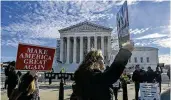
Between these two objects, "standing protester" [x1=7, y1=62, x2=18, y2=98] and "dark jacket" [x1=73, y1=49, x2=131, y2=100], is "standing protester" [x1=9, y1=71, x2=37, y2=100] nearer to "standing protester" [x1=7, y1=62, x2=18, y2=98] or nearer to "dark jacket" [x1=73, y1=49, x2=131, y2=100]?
"dark jacket" [x1=73, y1=49, x2=131, y2=100]

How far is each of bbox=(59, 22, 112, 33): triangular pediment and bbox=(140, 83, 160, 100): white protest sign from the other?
84622 mm

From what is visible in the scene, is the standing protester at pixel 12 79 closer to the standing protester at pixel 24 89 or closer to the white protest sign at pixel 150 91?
the white protest sign at pixel 150 91

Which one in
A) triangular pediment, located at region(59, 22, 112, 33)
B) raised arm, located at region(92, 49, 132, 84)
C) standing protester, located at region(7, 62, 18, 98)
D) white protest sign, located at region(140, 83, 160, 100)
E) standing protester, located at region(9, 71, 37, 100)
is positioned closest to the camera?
raised arm, located at region(92, 49, 132, 84)

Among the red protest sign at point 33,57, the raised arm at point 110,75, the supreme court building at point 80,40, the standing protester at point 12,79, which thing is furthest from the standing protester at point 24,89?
the supreme court building at point 80,40

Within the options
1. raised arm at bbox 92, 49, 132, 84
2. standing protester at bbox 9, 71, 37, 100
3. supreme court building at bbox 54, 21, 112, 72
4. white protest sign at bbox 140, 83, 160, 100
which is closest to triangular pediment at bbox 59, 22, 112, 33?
supreme court building at bbox 54, 21, 112, 72

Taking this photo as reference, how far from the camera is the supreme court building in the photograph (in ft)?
303

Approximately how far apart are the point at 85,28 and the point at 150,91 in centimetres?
8605

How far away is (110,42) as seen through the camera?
9269 centimetres

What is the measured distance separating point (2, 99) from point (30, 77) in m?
10.4

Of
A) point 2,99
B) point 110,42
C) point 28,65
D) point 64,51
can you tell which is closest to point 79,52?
point 64,51

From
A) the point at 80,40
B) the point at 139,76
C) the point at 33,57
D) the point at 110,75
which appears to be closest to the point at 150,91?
the point at 33,57

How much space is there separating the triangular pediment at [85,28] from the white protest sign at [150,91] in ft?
278

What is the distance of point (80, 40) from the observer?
94.1 meters

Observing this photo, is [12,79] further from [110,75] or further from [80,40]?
[80,40]
